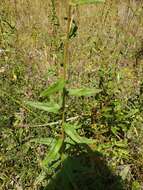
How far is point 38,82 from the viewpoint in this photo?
11.6 feet

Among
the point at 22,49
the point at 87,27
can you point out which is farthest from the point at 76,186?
the point at 87,27

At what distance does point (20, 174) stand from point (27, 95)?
29.7 inches

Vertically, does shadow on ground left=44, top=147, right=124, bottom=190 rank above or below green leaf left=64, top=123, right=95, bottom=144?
below

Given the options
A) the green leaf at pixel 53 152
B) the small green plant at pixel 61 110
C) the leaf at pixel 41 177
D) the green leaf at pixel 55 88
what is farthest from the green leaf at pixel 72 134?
the leaf at pixel 41 177

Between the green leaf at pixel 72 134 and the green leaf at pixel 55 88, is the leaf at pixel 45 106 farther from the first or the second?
the green leaf at pixel 55 88

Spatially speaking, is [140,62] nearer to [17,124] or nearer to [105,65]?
[105,65]

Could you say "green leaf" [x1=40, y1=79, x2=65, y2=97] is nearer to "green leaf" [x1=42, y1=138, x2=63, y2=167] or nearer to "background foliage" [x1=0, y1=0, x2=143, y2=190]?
"background foliage" [x1=0, y1=0, x2=143, y2=190]

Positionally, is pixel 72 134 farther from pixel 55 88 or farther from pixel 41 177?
pixel 41 177

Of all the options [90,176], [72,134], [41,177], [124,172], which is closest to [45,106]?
[72,134]

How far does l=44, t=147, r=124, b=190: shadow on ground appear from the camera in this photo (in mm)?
2613

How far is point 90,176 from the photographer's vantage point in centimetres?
281

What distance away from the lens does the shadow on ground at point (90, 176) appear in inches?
103

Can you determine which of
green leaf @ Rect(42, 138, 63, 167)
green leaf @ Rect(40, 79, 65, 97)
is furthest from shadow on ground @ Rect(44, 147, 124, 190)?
green leaf @ Rect(40, 79, 65, 97)

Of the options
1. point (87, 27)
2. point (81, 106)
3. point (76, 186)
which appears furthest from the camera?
point (87, 27)
